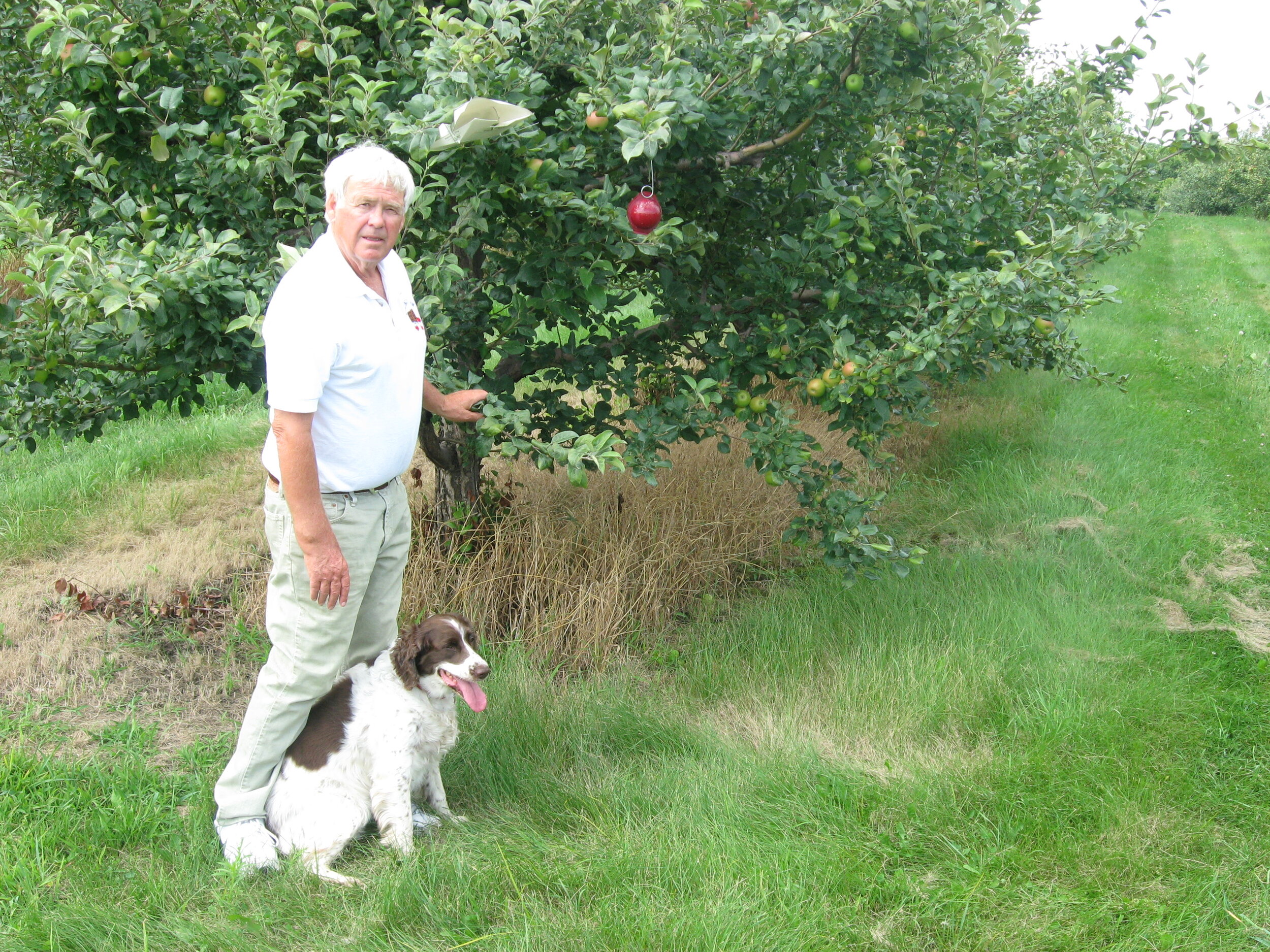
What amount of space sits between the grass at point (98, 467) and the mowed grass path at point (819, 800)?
2369mm

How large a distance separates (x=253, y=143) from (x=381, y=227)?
1.06m

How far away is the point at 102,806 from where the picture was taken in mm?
3420

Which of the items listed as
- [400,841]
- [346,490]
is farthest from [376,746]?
[346,490]

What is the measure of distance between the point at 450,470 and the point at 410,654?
6.50 ft

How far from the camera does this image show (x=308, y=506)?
272cm

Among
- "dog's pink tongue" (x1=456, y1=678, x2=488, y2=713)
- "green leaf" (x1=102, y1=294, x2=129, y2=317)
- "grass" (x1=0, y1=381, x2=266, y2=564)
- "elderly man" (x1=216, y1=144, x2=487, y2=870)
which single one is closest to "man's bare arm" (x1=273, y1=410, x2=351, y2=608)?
"elderly man" (x1=216, y1=144, x2=487, y2=870)

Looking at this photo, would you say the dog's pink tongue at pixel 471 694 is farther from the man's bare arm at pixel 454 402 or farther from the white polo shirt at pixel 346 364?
the man's bare arm at pixel 454 402

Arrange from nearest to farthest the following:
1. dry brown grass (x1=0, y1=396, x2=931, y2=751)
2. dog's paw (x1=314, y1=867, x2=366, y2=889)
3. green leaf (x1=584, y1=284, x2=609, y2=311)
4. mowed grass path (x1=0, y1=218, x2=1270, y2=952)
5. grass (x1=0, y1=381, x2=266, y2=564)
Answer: mowed grass path (x1=0, y1=218, x2=1270, y2=952) < dog's paw (x1=314, y1=867, x2=366, y2=889) < green leaf (x1=584, y1=284, x2=609, y2=311) < dry brown grass (x1=0, y1=396, x2=931, y2=751) < grass (x1=0, y1=381, x2=266, y2=564)

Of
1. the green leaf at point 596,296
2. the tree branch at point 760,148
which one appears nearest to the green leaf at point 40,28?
the green leaf at point 596,296

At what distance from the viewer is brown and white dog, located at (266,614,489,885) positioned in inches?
118

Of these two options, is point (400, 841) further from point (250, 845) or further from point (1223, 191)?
point (1223, 191)

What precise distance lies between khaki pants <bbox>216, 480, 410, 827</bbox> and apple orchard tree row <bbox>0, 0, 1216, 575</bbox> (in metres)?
0.50

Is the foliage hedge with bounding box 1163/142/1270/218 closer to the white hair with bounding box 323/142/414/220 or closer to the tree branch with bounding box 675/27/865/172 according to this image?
the tree branch with bounding box 675/27/865/172

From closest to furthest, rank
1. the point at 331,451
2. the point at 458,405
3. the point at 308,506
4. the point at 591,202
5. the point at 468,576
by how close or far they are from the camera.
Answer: the point at 308,506 → the point at 331,451 → the point at 458,405 → the point at 591,202 → the point at 468,576
